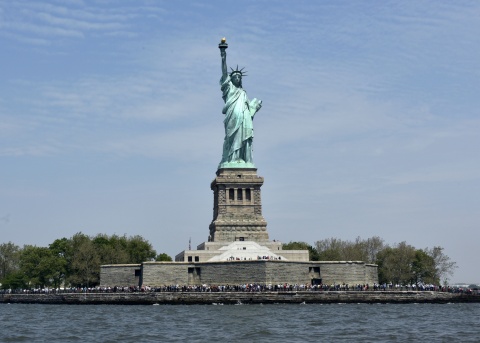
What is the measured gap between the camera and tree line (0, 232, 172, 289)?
80.4 metres

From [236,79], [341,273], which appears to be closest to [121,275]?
[341,273]

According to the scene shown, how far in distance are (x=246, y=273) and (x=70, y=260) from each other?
24850 millimetres

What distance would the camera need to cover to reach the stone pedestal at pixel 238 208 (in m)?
72.0

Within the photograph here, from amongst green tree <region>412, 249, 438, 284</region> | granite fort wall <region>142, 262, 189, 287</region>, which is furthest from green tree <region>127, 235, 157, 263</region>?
green tree <region>412, 249, 438, 284</region>

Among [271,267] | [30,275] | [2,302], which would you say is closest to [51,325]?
[271,267]

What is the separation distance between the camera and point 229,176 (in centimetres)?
7369

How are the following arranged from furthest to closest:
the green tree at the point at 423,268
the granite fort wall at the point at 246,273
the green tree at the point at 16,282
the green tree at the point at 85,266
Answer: the green tree at the point at 16,282
the green tree at the point at 423,268
the green tree at the point at 85,266
the granite fort wall at the point at 246,273

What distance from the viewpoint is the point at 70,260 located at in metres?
82.1

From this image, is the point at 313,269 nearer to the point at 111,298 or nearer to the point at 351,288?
the point at 351,288

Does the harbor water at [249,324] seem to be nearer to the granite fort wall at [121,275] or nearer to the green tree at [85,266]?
the granite fort wall at [121,275]

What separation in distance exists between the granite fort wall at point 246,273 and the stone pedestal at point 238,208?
6340 mm

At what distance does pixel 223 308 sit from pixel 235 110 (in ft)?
82.1

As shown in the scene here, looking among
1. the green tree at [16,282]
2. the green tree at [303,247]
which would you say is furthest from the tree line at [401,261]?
the green tree at [16,282]

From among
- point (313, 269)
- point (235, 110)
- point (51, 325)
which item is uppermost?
point (235, 110)
